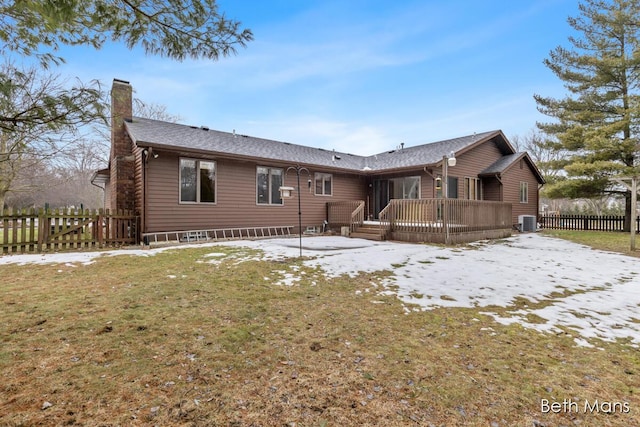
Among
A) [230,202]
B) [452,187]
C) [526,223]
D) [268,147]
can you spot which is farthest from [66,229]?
[526,223]

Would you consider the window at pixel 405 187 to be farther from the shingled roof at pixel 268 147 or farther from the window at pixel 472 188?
the window at pixel 472 188

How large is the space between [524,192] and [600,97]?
686cm

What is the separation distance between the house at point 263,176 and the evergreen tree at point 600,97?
2441mm

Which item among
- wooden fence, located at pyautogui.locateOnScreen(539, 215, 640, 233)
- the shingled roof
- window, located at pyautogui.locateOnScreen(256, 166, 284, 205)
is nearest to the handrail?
the shingled roof

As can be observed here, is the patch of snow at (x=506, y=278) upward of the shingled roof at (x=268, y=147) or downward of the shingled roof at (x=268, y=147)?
downward

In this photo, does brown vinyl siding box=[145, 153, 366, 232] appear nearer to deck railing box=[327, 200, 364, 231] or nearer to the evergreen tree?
deck railing box=[327, 200, 364, 231]

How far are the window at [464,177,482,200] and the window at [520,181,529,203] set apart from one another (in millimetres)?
3132

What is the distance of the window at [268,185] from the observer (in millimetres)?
12633

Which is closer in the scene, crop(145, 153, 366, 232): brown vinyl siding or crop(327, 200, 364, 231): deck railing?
crop(145, 153, 366, 232): brown vinyl siding

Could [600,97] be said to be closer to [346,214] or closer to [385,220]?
[385,220]

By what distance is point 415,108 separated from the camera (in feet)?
84.9

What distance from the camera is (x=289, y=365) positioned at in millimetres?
2500

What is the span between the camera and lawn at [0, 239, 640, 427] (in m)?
1.91

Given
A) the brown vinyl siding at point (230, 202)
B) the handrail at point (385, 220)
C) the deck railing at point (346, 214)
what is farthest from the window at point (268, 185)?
the handrail at point (385, 220)
